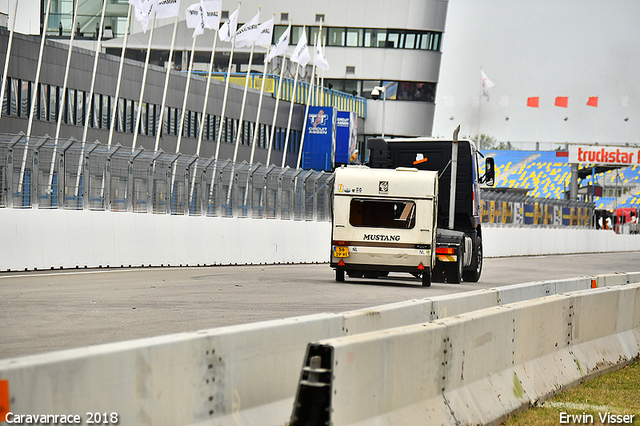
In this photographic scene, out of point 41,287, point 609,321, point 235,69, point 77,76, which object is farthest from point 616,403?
point 235,69

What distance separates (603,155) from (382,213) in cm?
6641

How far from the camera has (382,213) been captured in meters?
21.6

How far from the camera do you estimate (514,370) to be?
8031 mm

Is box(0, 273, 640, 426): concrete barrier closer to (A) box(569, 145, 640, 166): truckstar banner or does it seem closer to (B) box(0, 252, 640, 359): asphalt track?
(B) box(0, 252, 640, 359): asphalt track

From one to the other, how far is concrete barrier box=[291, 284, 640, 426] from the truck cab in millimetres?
9926

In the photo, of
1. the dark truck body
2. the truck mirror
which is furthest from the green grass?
the truck mirror

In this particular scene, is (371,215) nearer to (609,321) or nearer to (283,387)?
(609,321)

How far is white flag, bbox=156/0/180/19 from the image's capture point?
39562 millimetres

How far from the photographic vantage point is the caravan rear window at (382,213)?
2100cm

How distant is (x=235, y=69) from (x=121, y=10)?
20.4 metres

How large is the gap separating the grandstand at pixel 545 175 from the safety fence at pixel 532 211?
66746mm

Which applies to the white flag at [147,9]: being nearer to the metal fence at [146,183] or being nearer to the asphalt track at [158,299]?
the metal fence at [146,183]

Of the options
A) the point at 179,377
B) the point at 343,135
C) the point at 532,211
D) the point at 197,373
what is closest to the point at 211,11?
the point at 532,211

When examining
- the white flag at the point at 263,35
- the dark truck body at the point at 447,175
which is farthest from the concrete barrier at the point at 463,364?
the white flag at the point at 263,35
